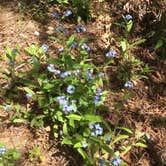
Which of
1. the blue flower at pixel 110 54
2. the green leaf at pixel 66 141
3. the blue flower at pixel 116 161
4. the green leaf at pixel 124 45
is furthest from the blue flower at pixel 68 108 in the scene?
the green leaf at pixel 124 45

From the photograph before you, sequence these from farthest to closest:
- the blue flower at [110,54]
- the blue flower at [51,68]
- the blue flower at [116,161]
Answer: the blue flower at [110,54], the blue flower at [51,68], the blue flower at [116,161]

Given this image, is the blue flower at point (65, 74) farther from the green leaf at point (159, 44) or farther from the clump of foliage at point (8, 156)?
the green leaf at point (159, 44)

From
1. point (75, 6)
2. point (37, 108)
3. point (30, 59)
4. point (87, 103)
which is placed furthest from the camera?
point (75, 6)

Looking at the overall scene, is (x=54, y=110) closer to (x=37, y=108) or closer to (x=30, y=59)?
(x=37, y=108)

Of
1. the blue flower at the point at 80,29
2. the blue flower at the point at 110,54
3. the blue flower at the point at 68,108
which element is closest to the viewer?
the blue flower at the point at 68,108

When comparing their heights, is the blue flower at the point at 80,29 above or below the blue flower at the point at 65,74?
above

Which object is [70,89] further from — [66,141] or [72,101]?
[66,141]

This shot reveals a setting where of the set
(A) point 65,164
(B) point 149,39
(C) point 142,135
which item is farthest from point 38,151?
(B) point 149,39

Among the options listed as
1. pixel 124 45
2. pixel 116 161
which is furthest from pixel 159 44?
pixel 116 161
